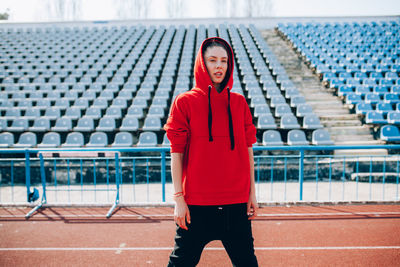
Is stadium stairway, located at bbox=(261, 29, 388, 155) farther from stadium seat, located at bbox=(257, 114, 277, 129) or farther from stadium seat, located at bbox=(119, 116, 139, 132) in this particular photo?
stadium seat, located at bbox=(119, 116, 139, 132)

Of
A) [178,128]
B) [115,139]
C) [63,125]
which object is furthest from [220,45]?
[63,125]

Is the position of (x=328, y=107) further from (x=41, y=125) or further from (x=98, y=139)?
(x=41, y=125)

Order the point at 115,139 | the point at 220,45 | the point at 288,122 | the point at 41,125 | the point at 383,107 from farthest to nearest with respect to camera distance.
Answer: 1. the point at 383,107
2. the point at 41,125
3. the point at 288,122
4. the point at 115,139
5. the point at 220,45

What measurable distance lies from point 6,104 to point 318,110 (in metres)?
12.3

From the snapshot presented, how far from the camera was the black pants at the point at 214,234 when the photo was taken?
1.65 metres

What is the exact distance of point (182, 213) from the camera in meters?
1.64

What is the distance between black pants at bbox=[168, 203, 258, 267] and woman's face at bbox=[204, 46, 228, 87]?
850mm

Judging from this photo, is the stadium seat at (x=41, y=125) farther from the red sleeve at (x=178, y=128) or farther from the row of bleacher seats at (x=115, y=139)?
the red sleeve at (x=178, y=128)

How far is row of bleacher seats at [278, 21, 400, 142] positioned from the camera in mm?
9703

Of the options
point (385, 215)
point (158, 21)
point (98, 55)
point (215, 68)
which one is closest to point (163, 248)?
point (215, 68)

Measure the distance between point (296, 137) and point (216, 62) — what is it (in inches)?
261

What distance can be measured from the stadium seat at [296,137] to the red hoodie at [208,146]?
630 cm

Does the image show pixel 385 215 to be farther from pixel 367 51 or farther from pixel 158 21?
pixel 158 21

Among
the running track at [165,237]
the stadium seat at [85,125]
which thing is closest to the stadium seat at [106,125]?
the stadium seat at [85,125]
